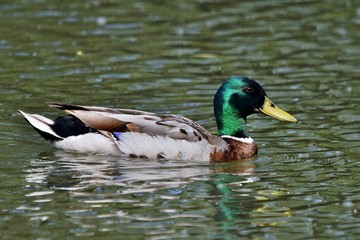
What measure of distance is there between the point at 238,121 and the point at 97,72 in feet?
13.0

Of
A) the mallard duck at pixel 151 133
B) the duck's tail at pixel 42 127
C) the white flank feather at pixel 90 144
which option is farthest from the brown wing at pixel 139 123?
the duck's tail at pixel 42 127

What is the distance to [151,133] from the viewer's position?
13102 mm

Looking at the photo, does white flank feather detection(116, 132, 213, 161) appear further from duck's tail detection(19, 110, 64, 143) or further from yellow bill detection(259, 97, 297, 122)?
yellow bill detection(259, 97, 297, 122)

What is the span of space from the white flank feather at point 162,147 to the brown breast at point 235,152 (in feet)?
0.34

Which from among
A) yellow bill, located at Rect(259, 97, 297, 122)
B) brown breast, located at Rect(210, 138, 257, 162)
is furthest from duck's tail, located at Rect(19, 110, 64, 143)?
yellow bill, located at Rect(259, 97, 297, 122)

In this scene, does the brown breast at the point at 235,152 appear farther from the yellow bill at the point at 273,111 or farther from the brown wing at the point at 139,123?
the yellow bill at the point at 273,111

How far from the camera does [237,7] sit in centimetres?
2073

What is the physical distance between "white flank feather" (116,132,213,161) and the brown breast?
10 cm

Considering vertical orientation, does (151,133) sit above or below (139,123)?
below

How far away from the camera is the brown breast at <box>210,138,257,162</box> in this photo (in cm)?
1313

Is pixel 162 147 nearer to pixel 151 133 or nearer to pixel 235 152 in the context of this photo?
pixel 151 133

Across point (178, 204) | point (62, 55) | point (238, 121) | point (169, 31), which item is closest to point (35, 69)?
point (62, 55)

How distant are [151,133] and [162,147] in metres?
0.20

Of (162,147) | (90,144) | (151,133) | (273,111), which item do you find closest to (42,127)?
(90,144)
